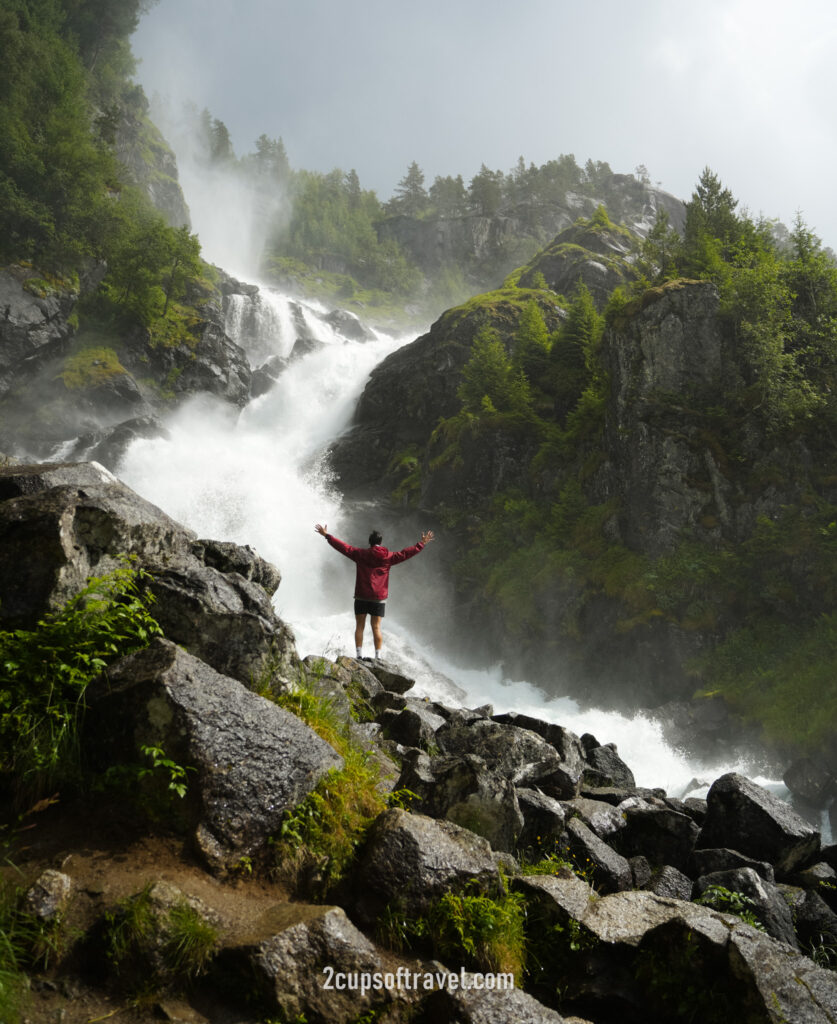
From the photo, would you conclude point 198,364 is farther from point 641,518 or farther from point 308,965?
point 308,965

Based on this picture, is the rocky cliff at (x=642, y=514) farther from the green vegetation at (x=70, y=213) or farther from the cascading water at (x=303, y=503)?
the green vegetation at (x=70, y=213)

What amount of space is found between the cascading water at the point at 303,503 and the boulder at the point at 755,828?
22.0 feet

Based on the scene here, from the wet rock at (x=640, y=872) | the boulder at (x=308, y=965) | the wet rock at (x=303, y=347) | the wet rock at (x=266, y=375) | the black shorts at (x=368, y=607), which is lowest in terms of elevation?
the boulder at (x=308, y=965)

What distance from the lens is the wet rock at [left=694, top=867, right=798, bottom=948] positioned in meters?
5.20

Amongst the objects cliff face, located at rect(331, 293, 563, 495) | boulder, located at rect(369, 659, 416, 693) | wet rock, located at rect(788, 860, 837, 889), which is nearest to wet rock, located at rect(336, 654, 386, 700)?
boulder, located at rect(369, 659, 416, 693)

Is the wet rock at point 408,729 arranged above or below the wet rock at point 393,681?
below

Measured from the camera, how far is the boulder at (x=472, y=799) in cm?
515

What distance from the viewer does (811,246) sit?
81.7 feet

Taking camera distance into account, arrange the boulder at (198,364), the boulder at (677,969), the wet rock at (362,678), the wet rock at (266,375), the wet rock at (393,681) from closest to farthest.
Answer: the boulder at (677,969) → the wet rock at (362,678) → the wet rock at (393,681) → the boulder at (198,364) → the wet rock at (266,375)

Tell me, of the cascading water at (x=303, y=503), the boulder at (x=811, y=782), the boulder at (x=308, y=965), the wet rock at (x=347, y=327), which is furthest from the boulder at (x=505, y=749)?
the wet rock at (x=347, y=327)

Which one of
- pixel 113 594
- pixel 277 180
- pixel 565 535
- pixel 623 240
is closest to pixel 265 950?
pixel 113 594

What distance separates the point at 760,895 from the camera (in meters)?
5.33

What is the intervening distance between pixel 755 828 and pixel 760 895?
5.45ft

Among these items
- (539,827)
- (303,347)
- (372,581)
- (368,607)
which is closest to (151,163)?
(303,347)
